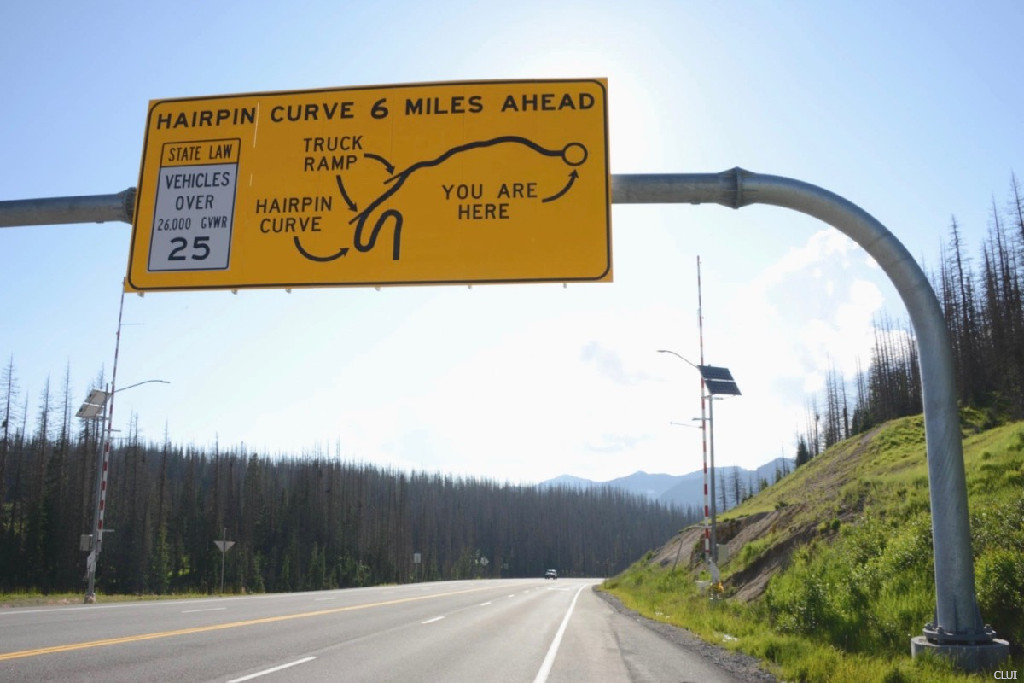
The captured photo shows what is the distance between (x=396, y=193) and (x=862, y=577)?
10684mm

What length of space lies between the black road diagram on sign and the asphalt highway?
5.38 metres

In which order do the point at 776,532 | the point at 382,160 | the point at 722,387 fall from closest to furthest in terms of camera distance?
1. the point at 382,160
2. the point at 722,387
3. the point at 776,532

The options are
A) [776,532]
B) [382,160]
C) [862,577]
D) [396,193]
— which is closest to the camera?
[396,193]

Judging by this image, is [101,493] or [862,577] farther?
[101,493]

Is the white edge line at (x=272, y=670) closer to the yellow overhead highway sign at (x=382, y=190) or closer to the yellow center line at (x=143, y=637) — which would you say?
the yellow center line at (x=143, y=637)

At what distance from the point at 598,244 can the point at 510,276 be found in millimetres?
1084

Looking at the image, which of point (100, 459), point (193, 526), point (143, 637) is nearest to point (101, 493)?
point (100, 459)

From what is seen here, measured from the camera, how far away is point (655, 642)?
48.0 ft

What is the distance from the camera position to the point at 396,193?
8.82 meters

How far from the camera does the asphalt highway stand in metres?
9.52

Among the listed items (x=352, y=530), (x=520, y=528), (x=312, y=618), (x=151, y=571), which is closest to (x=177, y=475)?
(x=352, y=530)

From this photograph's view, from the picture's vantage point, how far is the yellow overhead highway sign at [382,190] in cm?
862

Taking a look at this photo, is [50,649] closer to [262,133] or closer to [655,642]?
[262,133]

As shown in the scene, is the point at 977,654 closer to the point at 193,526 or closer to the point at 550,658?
the point at 550,658
